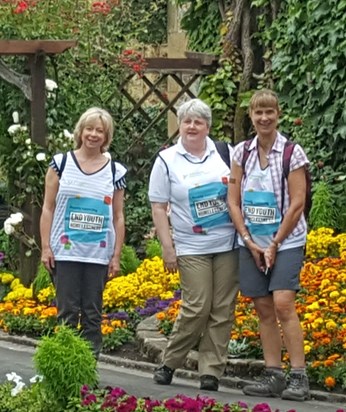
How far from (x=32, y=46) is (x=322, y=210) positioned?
301 centimetres

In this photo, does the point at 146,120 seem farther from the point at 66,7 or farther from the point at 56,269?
the point at 56,269

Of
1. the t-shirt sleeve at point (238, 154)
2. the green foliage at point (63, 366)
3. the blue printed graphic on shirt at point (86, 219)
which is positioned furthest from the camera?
the blue printed graphic on shirt at point (86, 219)

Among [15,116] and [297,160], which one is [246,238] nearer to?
[297,160]

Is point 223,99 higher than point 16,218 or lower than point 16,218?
higher

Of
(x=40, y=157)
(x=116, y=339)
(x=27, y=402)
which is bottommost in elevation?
(x=27, y=402)

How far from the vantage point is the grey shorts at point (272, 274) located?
25.4 feet

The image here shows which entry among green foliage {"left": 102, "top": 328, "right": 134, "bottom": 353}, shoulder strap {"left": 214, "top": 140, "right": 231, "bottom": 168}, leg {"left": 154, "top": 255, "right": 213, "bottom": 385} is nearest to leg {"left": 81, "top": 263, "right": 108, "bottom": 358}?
leg {"left": 154, "top": 255, "right": 213, "bottom": 385}

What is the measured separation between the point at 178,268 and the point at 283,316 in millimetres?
774

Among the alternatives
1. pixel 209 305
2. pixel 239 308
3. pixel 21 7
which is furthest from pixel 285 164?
pixel 21 7

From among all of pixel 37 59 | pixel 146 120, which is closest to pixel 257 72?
pixel 146 120

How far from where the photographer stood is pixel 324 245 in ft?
37.7

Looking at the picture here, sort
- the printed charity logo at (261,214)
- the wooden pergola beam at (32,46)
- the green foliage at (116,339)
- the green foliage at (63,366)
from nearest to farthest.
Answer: the green foliage at (63,366) → the printed charity logo at (261,214) → the green foliage at (116,339) → the wooden pergola beam at (32,46)

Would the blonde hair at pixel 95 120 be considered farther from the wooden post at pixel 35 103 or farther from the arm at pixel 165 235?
the wooden post at pixel 35 103

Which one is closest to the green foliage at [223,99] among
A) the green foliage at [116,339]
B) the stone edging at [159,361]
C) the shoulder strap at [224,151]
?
the stone edging at [159,361]
